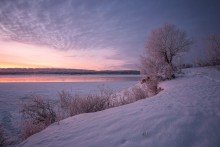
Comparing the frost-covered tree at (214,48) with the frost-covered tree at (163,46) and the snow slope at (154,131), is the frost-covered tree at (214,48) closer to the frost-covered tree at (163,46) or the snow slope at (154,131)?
the frost-covered tree at (163,46)

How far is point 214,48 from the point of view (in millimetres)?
18625

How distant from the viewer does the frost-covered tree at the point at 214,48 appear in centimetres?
1820

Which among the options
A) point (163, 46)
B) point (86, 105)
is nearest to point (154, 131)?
point (86, 105)

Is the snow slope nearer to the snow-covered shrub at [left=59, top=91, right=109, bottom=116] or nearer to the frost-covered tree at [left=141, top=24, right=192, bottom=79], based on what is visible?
the snow-covered shrub at [left=59, top=91, right=109, bottom=116]

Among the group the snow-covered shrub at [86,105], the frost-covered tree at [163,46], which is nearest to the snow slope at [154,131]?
the snow-covered shrub at [86,105]

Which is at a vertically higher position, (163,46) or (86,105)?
(163,46)

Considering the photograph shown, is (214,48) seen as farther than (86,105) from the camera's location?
Yes

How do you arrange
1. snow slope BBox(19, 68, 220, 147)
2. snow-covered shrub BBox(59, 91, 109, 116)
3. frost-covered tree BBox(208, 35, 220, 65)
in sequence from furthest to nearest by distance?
frost-covered tree BBox(208, 35, 220, 65) → snow-covered shrub BBox(59, 91, 109, 116) → snow slope BBox(19, 68, 220, 147)

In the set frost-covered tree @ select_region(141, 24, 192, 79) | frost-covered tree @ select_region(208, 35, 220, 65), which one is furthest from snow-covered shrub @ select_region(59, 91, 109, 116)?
frost-covered tree @ select_region(208, 35, 220, 65)

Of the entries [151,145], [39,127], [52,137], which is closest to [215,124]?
[151,145]

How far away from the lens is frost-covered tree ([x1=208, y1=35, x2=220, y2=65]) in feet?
59.7

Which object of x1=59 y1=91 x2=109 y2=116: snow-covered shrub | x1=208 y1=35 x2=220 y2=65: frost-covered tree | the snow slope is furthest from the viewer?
x1=208 y1=35 x2=220 y2=65: frost-covered tree

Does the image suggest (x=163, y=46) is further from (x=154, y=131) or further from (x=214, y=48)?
(x=154, y=131)

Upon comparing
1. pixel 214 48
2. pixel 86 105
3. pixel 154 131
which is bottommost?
pixel 86 105
